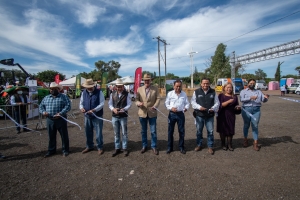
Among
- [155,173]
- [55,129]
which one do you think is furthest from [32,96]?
[155,173]

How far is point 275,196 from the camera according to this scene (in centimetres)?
242

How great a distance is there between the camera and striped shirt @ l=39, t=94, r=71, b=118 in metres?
4.00

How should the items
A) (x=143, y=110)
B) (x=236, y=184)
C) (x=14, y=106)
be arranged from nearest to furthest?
(x=236, y=184), (x=143, y=110), (x=14, y=106)

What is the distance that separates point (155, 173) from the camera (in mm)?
3170

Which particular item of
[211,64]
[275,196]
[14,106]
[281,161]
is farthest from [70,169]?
[211,64]

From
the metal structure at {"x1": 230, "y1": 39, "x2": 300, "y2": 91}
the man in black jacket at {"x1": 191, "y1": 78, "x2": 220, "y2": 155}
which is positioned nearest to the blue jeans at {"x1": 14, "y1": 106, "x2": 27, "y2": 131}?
the man in black jacket at {"x1": 191, "y1": 78, "x2": 220, "y2": 155}

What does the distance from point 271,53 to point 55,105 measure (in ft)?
113

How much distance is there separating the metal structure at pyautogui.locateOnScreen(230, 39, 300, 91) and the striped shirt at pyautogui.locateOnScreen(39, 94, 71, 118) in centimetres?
3070

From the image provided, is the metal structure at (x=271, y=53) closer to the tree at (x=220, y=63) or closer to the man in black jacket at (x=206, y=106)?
the tree at (x=220, y=63)

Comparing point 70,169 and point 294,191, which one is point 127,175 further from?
point 294,191

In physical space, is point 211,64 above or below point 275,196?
above

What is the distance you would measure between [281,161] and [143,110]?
3.25 metres

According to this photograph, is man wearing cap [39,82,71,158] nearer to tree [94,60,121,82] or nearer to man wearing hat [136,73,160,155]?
man wearing hat [136,73,160,155]

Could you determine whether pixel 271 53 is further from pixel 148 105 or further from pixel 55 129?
pixel 55 129
